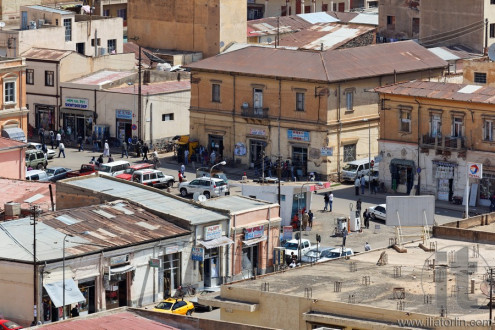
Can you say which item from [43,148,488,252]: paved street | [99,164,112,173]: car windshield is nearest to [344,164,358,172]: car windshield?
[43,148,488,252]: paved street

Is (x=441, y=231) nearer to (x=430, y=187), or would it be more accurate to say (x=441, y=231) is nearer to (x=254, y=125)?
(x=430, y=187)

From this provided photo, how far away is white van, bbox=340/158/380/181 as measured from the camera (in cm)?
9319

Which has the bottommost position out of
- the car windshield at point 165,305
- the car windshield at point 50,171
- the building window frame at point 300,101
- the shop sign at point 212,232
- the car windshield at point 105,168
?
the car windshield at point 165,305

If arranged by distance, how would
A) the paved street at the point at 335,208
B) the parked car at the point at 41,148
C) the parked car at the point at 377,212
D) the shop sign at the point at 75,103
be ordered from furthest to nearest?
the shop sign at the point at 75,103 → the parked car at the point at 41,148 → the parked car at the point at 377,212 → the paved street at the point at 335,208

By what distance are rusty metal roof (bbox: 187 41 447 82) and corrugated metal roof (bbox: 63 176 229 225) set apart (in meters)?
22.5

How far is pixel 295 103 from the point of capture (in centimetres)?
9612

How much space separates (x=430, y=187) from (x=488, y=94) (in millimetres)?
5836

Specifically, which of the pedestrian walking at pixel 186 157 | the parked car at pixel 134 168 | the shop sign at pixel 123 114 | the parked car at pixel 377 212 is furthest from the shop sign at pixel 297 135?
the parked car at pixel 377 212

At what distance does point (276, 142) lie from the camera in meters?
96.6

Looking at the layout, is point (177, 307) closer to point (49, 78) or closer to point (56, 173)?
point (56, 173)

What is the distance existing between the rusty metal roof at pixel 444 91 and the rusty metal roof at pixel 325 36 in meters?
25.0

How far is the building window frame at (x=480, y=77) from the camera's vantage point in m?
97.7

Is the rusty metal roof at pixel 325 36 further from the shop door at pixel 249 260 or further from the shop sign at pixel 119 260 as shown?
the shop sign at pixel 119 260

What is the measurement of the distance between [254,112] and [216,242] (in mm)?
27210
